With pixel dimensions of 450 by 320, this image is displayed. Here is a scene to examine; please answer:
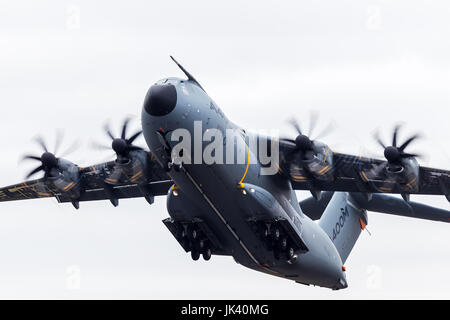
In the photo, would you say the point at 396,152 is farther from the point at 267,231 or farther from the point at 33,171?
the point at 33,171

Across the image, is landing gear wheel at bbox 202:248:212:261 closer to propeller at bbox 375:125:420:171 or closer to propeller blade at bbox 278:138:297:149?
propeller blade at bbox 278:138:297:149

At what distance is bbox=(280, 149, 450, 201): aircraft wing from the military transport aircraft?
1.3 inches

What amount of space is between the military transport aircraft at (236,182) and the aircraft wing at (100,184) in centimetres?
4

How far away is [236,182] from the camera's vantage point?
2273cm

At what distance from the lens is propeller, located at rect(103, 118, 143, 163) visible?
24.2 meters

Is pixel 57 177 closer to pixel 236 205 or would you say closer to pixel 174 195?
pixel 174 195

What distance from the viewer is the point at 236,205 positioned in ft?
75.7

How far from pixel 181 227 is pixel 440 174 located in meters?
7.94

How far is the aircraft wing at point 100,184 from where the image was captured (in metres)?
25.3

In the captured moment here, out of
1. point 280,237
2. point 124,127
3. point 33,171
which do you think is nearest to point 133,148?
point 124,127

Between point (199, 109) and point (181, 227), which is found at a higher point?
point (199, 109)

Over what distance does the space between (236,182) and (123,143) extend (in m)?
3.78

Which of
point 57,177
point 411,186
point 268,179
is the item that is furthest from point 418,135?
point 57,177

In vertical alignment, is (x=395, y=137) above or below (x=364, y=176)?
above
